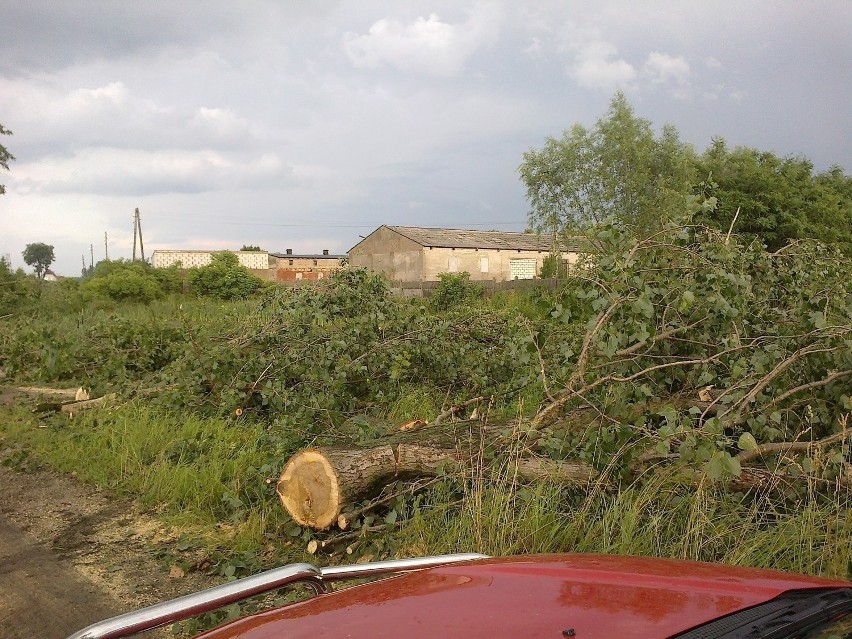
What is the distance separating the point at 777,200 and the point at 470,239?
1855 cm

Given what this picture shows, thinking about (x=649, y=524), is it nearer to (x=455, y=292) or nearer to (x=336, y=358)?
(x=336, y=358)

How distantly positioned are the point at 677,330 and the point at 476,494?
6.01ft

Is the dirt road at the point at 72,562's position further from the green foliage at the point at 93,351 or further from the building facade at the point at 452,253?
the building facade at the point at 452,253

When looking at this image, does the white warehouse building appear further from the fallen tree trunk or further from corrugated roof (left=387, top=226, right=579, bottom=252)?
the fallen tree trunk

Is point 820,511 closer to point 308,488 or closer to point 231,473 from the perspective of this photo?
point 308,488

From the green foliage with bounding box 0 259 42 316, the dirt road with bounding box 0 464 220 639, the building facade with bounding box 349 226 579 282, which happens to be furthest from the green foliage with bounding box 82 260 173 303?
the dirt road with bounding box 0 464 220 639

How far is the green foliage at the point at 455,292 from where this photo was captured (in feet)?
60.7

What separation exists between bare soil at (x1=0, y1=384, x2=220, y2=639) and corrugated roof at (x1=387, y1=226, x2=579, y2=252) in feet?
112

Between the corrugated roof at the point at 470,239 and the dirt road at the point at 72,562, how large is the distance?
3416cm

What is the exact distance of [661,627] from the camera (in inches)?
53.3

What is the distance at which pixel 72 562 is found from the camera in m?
4.42

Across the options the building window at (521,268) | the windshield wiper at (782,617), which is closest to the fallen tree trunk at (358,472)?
the windshield wiper at (782,617)

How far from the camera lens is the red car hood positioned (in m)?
1.40

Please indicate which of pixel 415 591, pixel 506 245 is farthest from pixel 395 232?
pixel 415 591
